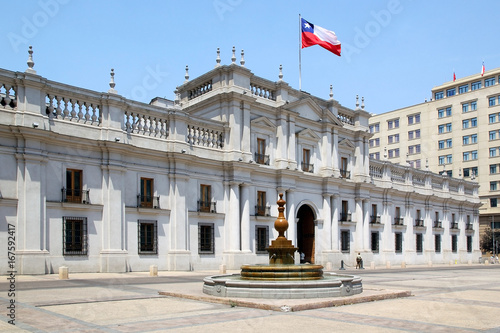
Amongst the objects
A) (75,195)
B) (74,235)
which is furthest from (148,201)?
(74,235)

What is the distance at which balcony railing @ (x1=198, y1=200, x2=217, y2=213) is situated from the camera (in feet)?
112

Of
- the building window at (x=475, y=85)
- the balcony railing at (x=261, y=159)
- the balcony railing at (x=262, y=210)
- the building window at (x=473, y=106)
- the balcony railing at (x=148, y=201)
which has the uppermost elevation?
the building window at (x=475, y=85)

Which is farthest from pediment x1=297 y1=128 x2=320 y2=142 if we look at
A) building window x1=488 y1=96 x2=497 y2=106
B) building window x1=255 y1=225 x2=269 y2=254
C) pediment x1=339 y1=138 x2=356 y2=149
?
building window x1=488 y1=96 x2=497 y2=106

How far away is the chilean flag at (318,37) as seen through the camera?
40562 mm

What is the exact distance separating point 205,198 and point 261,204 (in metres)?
5.20

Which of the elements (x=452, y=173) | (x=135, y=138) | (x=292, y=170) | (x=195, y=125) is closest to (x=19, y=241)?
(x=135, y=138)

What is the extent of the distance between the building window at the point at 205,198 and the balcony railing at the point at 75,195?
815 centimetres

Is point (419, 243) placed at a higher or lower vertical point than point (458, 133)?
lower

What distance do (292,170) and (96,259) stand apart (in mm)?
16822

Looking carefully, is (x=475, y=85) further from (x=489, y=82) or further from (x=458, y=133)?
(x=458, y=133)

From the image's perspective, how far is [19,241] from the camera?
24969 millimetres

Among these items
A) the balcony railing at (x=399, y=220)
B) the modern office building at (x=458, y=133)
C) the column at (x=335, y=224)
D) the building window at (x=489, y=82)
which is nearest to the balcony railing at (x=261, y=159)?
the column at (x=335, y=224)

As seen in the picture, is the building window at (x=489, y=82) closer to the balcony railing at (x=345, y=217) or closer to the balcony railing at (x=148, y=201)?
the balcony railing at (x=345, y=217)

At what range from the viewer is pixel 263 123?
3831 cm
